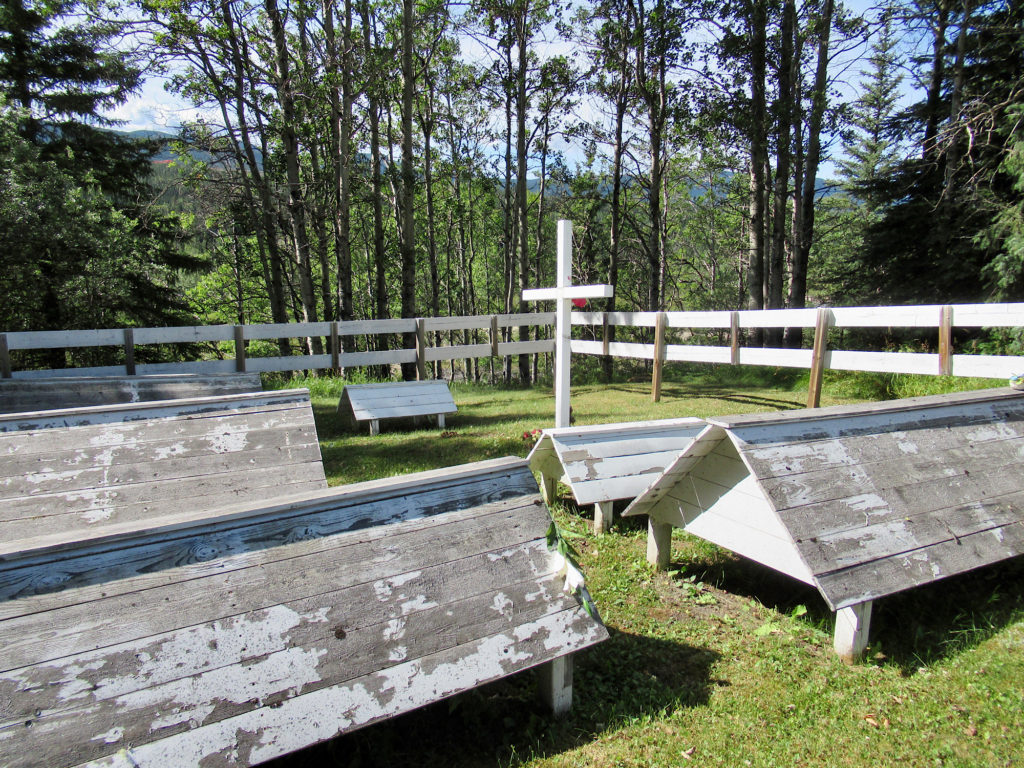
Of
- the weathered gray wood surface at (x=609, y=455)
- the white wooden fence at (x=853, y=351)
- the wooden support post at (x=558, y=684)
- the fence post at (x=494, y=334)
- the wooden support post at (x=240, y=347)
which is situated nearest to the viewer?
the wooden support post at (x=558, y=684)

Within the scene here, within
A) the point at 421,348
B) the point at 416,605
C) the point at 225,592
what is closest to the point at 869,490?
the point at 416,605

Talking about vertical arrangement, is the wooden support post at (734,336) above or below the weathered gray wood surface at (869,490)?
above

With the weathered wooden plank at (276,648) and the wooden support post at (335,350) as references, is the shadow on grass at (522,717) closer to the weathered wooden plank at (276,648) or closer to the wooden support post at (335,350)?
the weathered wooden plank at (276,648)

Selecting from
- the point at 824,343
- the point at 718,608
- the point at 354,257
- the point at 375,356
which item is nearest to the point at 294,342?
the point at 354,257

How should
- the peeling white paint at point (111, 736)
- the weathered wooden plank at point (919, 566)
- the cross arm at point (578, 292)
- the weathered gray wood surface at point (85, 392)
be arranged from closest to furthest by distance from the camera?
1. the peeling white paint at point (111, 736)
2. the weathered wooden plank at point (919, 566)
3. the cross arm at point (578, 292)
4. the weathered gray wood surface at point (85, 392)

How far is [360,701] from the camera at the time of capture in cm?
196

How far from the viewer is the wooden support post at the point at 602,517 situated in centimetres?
471

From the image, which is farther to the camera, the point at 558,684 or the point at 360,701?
the point at 558,684

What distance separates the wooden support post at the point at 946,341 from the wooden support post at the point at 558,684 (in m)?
6.71

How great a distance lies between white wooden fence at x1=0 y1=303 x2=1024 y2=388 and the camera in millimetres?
6727

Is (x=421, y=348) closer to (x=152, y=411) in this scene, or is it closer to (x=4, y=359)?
(x=4, y=359)

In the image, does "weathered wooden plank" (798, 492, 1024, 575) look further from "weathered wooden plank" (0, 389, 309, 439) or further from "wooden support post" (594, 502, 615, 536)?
"weathered wooden plank" (0, 389, 309, 439)

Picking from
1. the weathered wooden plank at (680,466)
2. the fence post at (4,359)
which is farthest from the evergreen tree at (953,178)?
the fence post at (4,359)

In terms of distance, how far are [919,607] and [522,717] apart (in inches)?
101
